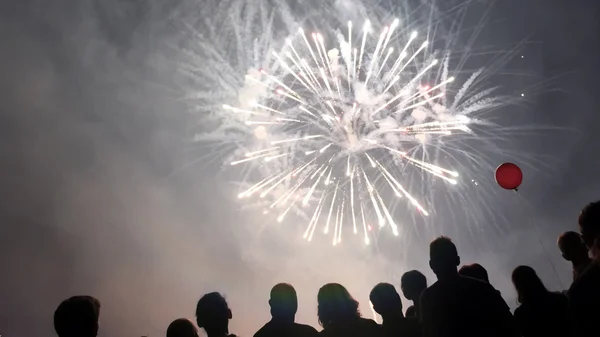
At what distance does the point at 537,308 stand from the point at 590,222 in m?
1.81

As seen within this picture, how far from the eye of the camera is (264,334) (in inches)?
231

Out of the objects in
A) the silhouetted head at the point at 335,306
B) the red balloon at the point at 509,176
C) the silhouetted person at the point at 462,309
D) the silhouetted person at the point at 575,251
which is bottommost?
the silhouetted person at the point at 462,309

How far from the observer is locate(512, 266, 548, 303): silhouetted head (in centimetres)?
605

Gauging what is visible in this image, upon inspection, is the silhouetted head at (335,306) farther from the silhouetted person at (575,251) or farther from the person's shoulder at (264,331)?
the silhouetted person at (575,251)

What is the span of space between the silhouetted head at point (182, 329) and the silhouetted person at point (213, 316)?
0.12 m

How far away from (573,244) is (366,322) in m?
4.23

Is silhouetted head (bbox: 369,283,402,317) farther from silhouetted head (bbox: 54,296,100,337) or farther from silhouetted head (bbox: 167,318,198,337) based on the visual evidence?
silhouetted head (bbox: 54,296,100,337)

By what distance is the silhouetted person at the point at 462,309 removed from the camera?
514 cm

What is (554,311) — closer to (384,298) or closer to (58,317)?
(384,298)

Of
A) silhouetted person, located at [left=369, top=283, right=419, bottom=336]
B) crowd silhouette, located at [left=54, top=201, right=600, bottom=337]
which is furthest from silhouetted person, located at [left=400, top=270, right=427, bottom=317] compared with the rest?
silhouetted person, located at [left=369, top=283, right=419, bottom=336]

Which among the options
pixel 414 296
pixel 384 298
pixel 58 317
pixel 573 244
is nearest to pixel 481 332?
pixel 384 298

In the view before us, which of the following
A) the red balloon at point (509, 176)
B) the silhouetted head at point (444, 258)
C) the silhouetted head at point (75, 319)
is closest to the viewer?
the silhouetted head at point (75, 319)

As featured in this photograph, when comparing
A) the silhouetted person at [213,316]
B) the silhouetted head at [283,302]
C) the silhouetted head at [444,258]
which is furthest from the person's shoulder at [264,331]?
the silhouetted head at [444,258]

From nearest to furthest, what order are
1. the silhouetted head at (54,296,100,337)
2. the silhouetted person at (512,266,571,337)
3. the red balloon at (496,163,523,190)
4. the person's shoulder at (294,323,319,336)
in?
the silhouetted head at (54,296,100,337) < the silhouetted person at (512,266,571,337) < the person's shoulder at (294,323,319,336) < the red balloon at (496,163,523,190)
